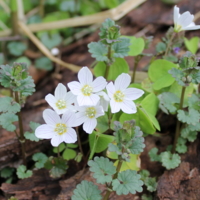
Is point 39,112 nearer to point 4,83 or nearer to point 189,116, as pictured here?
point 4,83

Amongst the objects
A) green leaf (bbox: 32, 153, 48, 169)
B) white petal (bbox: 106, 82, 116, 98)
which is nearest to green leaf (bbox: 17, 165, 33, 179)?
green leaf (bbox: 32, 153, 48, 169)

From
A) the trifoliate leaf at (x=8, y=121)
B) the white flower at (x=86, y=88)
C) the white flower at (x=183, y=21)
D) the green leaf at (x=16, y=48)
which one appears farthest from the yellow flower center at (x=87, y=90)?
the green leaf at (x=16, y=48)

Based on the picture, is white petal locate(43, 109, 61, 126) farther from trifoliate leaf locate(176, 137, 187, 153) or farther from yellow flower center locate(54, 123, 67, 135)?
trifoliate leaf locate(176, 137, 187, 153)

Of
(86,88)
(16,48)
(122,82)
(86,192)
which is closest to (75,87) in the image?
(86,88)

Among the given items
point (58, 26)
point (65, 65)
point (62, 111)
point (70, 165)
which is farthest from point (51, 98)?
point (58, 26)

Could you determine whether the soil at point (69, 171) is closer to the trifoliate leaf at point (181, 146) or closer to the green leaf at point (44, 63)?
the trifoliate leaf at point (181, 146)
